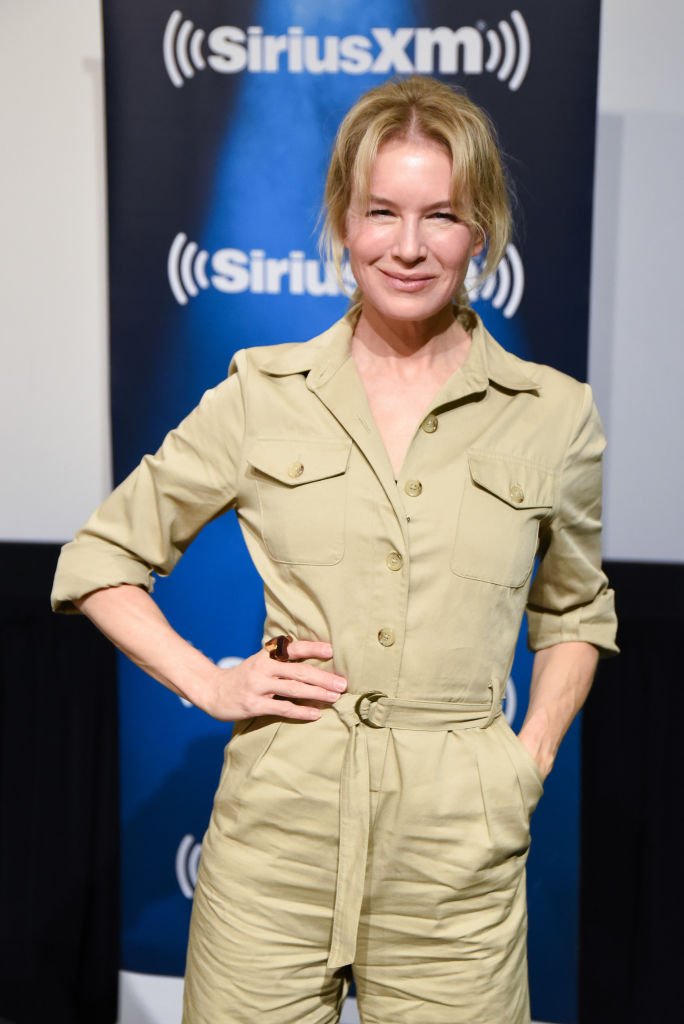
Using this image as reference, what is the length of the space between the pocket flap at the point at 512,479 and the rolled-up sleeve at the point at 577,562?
0.03 metres

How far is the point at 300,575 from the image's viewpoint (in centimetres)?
156

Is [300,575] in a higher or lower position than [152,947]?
higher

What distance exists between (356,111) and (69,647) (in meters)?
1.64

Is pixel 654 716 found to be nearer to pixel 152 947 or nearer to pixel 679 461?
pixel 679 461

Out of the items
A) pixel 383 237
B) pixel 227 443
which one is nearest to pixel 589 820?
pixel 227 443

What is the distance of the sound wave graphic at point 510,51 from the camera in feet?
7.63

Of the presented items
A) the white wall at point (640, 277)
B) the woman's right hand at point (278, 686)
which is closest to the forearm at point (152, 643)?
the woman's right hand at point (278, 686)

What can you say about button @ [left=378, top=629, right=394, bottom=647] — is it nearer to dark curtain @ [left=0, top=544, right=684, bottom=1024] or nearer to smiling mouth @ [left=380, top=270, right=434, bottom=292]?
smiling mouth @ [left=380, top=270, right=434, bottom=292]

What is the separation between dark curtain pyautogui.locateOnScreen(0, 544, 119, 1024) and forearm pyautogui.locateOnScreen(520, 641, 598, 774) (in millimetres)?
1310

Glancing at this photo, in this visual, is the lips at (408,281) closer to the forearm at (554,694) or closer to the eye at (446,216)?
the eye at (446,216)

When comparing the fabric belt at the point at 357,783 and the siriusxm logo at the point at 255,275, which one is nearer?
the fabric belt at the point at 357,783

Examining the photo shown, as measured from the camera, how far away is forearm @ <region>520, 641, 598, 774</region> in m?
1.68

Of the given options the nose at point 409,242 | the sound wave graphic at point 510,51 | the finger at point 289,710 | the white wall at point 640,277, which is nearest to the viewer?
the nose at point 409,242

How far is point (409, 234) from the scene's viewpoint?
1.47 m
